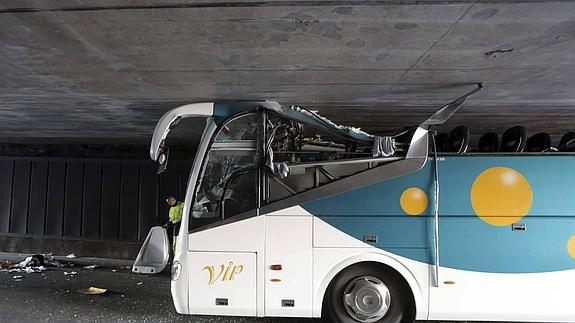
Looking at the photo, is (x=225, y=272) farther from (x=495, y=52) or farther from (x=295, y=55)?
(x=495, y=52)

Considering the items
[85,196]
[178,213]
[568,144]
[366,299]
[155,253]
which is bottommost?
[366,299]

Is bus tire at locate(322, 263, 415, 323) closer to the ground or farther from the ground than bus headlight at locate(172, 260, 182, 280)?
closer to the ground

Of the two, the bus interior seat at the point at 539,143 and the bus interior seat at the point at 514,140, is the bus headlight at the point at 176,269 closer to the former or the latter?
the bus interior seat at the point at 514,140

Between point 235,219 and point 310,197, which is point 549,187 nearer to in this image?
point 310,197

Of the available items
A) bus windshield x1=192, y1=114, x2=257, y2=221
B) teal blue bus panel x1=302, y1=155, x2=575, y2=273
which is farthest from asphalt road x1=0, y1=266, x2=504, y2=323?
bus windshield x1=192, y1=114, x2=257, y2=221

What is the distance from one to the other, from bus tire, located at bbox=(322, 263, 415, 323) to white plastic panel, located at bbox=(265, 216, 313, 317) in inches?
13.4

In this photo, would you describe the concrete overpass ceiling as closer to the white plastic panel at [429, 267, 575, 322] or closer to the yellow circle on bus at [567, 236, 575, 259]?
the yellow circle on bus at [567, 236, 575, 259]

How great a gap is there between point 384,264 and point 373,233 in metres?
0.39

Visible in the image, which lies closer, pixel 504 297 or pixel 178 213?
pixel 504 297

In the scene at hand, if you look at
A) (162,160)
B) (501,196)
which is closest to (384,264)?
(501,196)

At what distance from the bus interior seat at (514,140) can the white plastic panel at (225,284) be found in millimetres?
3294

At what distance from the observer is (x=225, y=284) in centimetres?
503

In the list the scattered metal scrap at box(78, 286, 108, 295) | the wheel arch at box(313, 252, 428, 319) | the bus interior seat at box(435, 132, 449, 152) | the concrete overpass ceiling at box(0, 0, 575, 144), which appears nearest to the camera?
the concrete overpass ceiling at box(0, 0, 575, 144)

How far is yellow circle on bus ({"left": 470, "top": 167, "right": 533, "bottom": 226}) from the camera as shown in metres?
4.94
